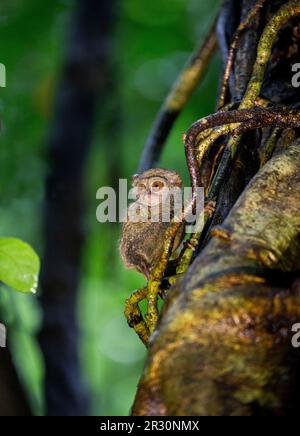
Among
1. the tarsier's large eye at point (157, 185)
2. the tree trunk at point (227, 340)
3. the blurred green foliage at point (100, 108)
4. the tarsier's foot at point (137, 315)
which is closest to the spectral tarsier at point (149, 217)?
the tarsier's large eye at point (157, 185)

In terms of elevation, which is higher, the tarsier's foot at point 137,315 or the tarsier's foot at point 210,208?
the tarsier's foot at point 210,208

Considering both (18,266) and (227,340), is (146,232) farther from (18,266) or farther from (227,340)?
(227,340)

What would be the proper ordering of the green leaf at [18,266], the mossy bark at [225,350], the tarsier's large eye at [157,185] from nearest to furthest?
the mossy bark at [225,350]
the green leaf at [18,266]
the tarsier's large eye at [157,185]

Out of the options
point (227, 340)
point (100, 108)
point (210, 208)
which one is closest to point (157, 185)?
point (210, 208)

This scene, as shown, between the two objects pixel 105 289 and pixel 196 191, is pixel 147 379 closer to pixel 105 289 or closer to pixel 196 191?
pixel 196 191

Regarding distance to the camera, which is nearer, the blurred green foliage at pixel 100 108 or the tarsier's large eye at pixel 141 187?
the tarsier's large eye at pixel 141 187

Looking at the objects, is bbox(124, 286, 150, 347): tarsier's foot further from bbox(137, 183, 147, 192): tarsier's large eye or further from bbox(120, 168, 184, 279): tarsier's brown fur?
bbox(137, 183, 147, 192): tarsier's large eye

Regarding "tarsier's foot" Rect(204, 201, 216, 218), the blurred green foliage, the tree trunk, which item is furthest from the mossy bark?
the blurred green foliage

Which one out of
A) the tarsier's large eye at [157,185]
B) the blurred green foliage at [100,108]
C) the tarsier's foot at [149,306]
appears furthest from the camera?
the blurred green foliage at [100,108]

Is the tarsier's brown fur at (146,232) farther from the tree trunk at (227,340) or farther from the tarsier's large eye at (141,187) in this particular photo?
the tree trunk at (227,340)
